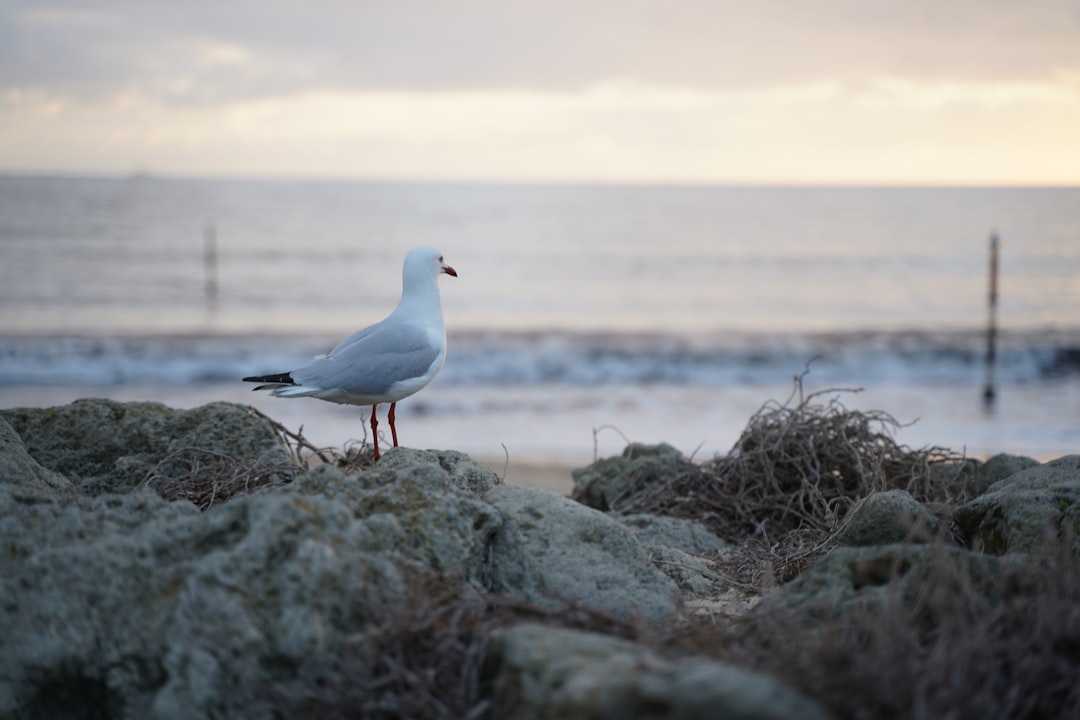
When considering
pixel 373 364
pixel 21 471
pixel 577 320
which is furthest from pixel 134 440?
pixel 577 320

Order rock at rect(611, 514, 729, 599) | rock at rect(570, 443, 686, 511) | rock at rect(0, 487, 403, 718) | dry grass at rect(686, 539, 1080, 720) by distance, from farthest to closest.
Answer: rock at rect(570, 443, 686, 511), rock at rect(611, 514, 729, 599), rock at rect(0, 487, 403, 718), dry grass at rect(686, 539, 1080, 720)

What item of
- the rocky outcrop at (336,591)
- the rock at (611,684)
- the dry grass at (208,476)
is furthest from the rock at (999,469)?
the rock at (611,684)

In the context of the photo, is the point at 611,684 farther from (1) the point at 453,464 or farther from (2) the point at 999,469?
(2) the point at 999,469

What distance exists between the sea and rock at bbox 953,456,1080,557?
1.87 m

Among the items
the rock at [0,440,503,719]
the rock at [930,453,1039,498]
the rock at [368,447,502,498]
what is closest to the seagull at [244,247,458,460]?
the rock at [368,447,502,498]

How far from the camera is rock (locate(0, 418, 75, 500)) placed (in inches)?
127

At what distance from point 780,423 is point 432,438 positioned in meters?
5.42

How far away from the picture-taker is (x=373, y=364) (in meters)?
4.62

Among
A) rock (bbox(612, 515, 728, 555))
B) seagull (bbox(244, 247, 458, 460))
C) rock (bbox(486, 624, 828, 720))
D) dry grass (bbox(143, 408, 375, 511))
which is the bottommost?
rock (bbox(612, 515, 728, 555))

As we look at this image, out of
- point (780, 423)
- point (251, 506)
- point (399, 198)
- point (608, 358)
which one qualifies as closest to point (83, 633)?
point (251, 506)

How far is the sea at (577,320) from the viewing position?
38.5 ft

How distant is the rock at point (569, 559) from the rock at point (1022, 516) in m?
1.15

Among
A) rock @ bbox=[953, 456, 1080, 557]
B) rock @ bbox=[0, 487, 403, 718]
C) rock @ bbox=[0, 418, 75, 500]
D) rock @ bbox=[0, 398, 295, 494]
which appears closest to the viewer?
rock @ bbox=[0, 487, 403, 718]

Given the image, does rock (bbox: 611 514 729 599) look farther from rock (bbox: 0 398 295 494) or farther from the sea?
rock (bbox: 0 398 295 494)
